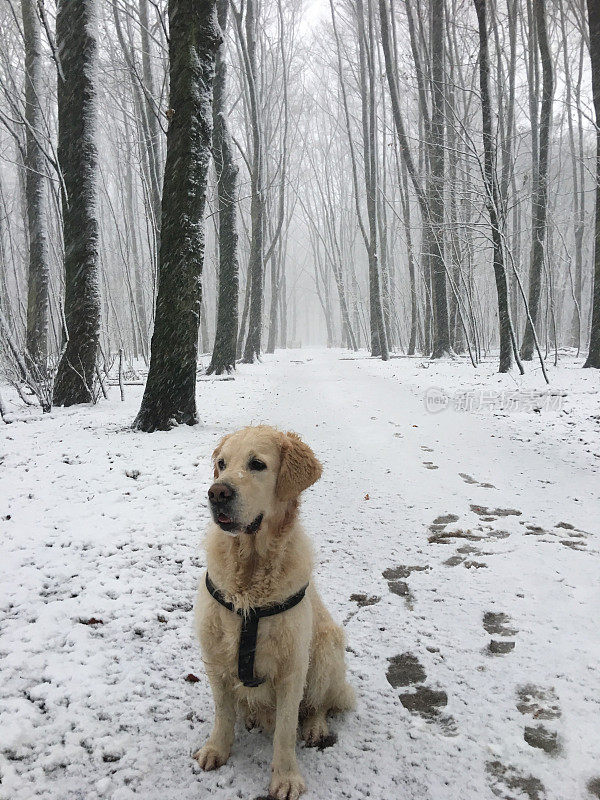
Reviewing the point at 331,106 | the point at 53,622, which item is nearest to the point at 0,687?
the point at 53,622

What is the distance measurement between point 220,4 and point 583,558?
16.0 meters

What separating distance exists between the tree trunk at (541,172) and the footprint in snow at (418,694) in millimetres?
11209

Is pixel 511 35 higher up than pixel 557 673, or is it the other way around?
pixel 511 35

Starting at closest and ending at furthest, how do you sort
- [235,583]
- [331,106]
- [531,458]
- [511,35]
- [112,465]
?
[235,583] → [112,465] → [531,458] → [511,35] → [331,106]

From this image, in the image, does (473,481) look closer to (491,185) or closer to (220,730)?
(220,730)

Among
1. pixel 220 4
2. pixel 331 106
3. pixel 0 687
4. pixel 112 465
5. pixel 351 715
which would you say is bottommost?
pixel 351 715

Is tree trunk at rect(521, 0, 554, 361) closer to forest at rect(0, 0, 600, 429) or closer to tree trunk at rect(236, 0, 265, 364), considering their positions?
forest at rect(0, 0, 600, 429)

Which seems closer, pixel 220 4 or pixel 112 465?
pixel 112 465

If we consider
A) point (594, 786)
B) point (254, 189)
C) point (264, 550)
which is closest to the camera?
point (594, 786)

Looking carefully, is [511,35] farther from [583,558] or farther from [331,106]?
[583,558]

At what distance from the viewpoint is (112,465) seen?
16.9ft

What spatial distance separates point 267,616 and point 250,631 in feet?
0.27

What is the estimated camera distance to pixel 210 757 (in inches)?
72.9

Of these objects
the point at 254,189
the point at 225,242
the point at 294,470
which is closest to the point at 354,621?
the point at 294,470
